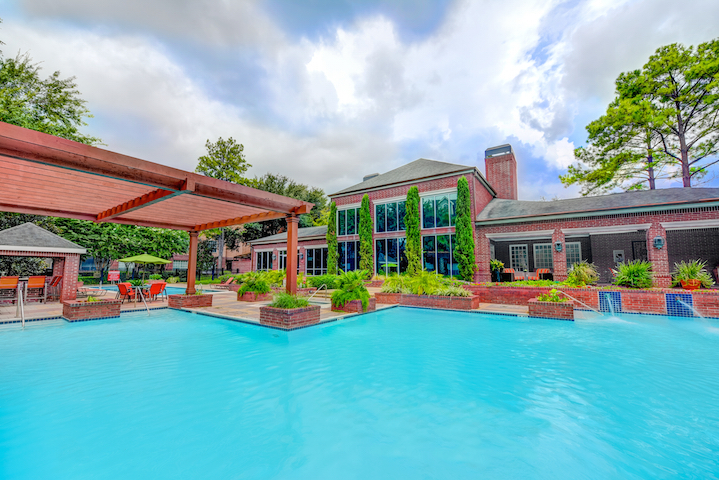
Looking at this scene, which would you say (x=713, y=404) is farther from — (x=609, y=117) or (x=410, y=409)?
(x=609, y=117)

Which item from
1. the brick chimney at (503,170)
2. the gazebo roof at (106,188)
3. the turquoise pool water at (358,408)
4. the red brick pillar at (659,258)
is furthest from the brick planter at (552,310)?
the brick chimney at (503,170)

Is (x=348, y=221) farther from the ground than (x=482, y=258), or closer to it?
farther from the ground

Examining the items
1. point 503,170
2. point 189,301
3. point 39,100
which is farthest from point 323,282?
point 39,100

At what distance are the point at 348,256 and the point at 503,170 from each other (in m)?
13.4

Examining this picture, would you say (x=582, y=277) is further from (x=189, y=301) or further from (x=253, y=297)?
(x=189, y=301)

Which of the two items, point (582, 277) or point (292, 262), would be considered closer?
point (292, 262)

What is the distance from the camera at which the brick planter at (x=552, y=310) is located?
8.68m

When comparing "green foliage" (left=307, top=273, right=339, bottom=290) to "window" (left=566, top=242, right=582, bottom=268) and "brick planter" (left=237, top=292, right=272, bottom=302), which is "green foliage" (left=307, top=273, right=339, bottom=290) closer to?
"brick planter" (left=237, top=292, right=272, bottom=302)

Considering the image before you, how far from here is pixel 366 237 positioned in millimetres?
19812

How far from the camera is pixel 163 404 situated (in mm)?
3424

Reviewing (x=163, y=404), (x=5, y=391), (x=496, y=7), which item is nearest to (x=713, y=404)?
(x=163, y=404)

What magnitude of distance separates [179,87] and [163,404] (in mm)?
16386

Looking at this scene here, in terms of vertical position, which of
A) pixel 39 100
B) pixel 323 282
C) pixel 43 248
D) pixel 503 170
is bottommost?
pixel 323 282

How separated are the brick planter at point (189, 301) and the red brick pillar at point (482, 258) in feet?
43.5
